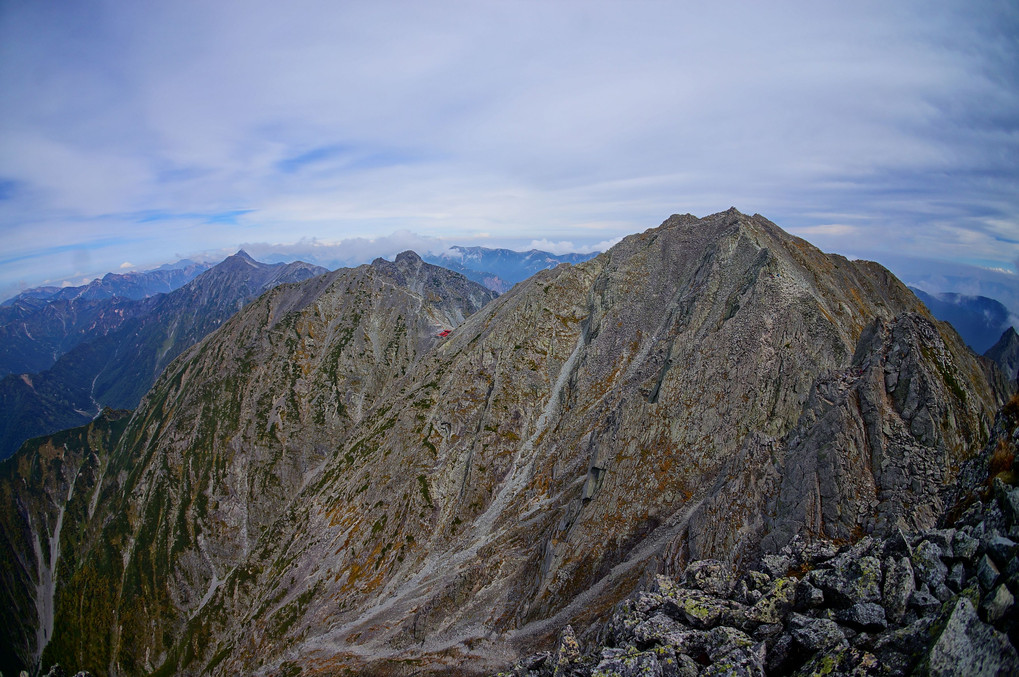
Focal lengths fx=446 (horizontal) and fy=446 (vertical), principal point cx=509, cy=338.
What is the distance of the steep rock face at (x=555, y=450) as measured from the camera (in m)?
52.1

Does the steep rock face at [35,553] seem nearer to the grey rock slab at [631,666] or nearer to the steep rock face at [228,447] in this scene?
the steep rock face at [228,447]

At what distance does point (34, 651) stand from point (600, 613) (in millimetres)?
208760

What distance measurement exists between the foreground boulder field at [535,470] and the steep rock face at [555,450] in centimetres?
41

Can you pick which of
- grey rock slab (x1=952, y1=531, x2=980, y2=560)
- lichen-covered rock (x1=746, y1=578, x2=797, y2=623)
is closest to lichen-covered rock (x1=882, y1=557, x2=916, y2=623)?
grey rock slab (x1=952, y1=531, x2=980, y2=560)

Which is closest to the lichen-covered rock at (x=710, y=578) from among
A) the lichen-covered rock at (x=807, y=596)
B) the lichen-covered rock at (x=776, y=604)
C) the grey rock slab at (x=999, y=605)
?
the lichen-covered rock at (x=776, y=604)

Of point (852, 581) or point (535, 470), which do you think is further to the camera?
point (535, 470)

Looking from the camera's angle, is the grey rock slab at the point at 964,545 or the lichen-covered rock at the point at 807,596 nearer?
the grey rock slab at the point at 964,545

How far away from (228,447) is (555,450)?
116248 millimetres

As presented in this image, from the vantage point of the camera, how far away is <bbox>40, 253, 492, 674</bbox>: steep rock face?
122938 mm

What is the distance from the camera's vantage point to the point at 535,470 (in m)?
76.2

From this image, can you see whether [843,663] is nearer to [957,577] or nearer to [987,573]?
[957,577]

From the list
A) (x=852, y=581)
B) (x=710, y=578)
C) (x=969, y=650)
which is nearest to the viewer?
(x=969, y=650)

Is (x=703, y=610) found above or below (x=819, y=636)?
below

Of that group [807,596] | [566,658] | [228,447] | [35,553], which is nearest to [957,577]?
[807,596]
